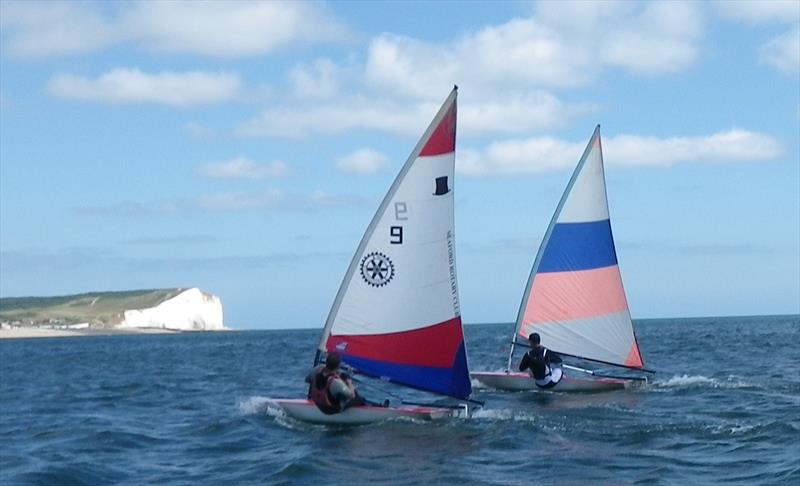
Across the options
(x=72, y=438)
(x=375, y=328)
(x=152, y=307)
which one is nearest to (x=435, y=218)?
(x=375, y=328)

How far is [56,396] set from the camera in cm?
3306

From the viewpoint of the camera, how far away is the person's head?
20484mm

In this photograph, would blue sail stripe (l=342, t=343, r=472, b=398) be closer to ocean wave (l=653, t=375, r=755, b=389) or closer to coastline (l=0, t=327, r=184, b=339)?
ocean wave (l=653, t=375, r=755, b=389)

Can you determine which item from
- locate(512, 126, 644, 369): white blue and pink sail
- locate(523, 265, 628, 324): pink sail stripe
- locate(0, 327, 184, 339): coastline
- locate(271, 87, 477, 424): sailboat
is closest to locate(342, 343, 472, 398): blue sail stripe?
locate(271, 87, 477, 424): sailboat

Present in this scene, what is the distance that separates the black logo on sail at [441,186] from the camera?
21.3 m

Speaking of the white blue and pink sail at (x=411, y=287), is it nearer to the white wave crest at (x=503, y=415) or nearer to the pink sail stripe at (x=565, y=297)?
the white wave crest at (x=503, y=415)

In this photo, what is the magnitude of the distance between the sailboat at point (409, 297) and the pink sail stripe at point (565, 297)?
844cm

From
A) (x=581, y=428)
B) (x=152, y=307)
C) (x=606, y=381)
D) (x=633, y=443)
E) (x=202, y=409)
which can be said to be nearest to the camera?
(x=633, y=443)

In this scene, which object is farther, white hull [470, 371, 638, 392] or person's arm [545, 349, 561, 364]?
white hull [470, 371, 638, 392]

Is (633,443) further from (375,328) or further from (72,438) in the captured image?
(72,438)

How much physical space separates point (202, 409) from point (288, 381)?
34.6 ft

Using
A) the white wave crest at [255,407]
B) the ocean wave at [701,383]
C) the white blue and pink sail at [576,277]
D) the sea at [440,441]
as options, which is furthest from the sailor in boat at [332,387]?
the ocean wave at [701,383]

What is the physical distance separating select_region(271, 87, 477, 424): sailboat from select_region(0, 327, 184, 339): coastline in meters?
152

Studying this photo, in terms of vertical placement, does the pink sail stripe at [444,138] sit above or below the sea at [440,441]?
above
